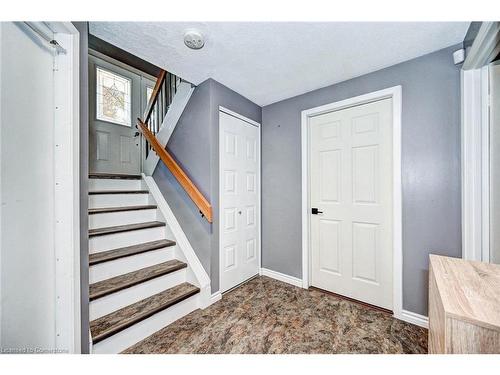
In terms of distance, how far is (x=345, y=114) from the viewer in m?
1.99

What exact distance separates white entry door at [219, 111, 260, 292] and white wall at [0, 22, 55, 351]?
4.20 ft

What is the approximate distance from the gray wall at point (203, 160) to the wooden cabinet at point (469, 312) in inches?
63.3

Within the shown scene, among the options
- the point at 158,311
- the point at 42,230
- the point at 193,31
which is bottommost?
the point at 158,311

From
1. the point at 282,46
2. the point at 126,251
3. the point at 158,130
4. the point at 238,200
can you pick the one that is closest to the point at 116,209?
the point at 126,251

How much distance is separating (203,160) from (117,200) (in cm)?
106

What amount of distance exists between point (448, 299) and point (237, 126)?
2.05 metres

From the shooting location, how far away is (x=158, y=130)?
2797 mm

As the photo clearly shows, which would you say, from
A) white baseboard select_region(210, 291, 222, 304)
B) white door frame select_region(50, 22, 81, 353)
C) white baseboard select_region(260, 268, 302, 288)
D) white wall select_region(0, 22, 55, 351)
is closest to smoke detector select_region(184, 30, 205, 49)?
white door frame select_region(50, 22, 81, 353)

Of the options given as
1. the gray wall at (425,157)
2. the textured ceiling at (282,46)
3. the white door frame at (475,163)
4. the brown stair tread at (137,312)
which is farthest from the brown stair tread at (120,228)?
the white door frame at (475,163)

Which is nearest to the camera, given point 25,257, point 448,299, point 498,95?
point 448,299

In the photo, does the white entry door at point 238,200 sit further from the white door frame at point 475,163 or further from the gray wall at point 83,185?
the white door frame at point 475,163

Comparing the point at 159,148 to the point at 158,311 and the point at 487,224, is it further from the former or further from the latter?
the point at 487,224

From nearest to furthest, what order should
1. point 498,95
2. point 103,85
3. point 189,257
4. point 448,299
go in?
point 448,299 < point 498,95 < point 189,257 < point 103,85

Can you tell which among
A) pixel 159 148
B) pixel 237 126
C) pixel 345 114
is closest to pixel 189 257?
pixel 159 148
